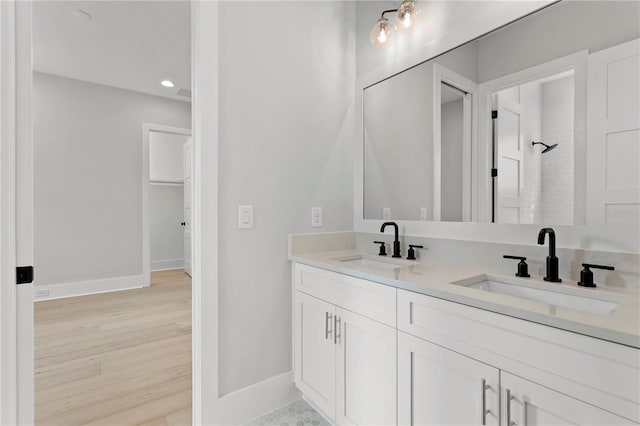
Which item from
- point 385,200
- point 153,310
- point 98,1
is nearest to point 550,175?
point 385,200

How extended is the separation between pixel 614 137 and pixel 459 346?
3.01 feet

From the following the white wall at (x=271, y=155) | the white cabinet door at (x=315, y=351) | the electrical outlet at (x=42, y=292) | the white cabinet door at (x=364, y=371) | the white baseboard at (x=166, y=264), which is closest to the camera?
the white cabinet door at (x=364, y=371)

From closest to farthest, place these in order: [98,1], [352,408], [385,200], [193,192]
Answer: [352,408]
[193,192]
[385,200]
[98,1]

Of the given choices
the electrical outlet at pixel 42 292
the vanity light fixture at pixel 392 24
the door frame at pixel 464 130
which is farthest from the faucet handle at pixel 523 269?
the electrical outlet at pixel 42 292

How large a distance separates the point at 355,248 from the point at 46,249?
13.0 ft

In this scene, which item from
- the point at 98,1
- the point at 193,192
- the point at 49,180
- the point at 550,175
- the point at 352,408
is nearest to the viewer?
the point at 550,175

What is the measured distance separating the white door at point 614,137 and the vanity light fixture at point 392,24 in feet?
2.80

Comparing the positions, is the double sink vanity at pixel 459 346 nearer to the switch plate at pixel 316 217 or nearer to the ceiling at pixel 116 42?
the switch plate at pixel 316 217

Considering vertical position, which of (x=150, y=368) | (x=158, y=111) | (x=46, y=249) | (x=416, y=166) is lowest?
(x=150, y=368)

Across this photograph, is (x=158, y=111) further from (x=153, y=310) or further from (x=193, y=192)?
(x=193, y=192)

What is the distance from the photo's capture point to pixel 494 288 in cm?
128

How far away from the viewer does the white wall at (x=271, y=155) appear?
160 centimetres

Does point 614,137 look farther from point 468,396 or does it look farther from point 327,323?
point 327,323

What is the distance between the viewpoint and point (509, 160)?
139 cm
